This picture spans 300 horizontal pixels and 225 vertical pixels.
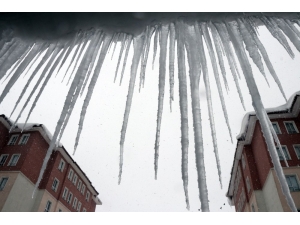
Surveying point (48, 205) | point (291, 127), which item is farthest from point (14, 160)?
point (291, 127)

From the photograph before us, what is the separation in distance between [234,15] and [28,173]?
60.6 feet

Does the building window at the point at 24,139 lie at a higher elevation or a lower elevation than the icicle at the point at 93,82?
higher

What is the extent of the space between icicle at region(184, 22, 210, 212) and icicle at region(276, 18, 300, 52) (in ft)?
2.56

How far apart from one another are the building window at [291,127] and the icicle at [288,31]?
14822mm

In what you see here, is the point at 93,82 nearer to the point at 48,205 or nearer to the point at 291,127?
the point at 291,127

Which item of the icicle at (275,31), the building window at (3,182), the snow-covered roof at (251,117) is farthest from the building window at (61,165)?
the icicle at (275,31)

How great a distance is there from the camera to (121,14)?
1918 mm

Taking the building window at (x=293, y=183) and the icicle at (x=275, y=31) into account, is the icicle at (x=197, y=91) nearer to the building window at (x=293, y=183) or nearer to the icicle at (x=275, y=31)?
the icicle at (x=275, y=31)

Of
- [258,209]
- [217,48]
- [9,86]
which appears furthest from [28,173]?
[217,48]

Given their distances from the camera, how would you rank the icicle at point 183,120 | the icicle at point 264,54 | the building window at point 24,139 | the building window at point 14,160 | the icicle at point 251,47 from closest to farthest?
the icicle at point 183,120 → the icicle at point 251,47 → the icicle at point 264,54 → the building window at point 14,160 → the building window at point 24,139

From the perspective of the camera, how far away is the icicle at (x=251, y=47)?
6.07 ft

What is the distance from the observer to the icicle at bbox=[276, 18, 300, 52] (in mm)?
1998

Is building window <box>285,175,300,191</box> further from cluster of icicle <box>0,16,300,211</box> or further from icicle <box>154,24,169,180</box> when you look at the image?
icicle <box>154,24,169,180</box>

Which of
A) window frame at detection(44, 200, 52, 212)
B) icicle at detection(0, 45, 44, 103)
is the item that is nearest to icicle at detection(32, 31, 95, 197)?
icicle at detection(0, 45, 44, 103)
